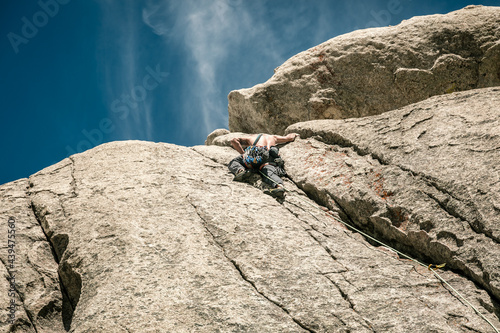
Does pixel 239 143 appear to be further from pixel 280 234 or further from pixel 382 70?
pixel 382 70

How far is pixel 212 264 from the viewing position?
562 cm

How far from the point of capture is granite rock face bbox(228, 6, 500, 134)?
1054 centimetres

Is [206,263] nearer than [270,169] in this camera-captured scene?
Yes

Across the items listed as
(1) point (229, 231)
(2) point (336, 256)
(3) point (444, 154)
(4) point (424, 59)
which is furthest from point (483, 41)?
(1) point (229, 231)

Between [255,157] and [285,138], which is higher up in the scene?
[285,138]

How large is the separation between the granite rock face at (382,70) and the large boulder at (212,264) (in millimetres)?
5125

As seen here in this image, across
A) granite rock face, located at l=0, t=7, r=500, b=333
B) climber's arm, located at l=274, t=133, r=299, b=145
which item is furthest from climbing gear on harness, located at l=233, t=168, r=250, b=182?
climber's arm, located at l=274, t=133, r=299, b=145

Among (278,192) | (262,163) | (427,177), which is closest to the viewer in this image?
(427,177)

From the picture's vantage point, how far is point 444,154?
22.2ft

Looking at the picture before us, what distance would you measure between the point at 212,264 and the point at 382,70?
9079 millimetres

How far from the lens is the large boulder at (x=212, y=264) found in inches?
187

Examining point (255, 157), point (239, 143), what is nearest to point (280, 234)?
point (255, 157)

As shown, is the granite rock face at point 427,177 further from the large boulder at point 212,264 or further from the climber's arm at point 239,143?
the climber's arm at point 239,143

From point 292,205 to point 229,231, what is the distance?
1.95 meters
